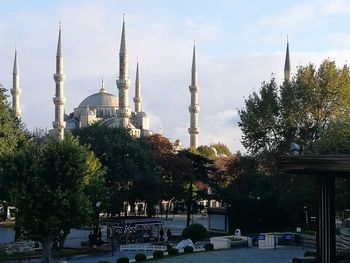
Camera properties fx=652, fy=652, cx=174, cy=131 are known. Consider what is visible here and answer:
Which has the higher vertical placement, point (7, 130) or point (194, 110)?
point (194, 110)

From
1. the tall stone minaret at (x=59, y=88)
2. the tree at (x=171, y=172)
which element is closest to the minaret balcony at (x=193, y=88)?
the tall stone minaret at (x=59, y=88)

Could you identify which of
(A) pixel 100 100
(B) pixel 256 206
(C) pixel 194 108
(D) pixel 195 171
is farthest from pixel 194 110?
(B) pixel 256 206

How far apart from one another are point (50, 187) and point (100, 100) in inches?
3277

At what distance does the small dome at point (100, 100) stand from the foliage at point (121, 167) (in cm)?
6562

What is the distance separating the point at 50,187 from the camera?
2894 cm

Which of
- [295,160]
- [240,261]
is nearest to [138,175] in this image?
[240,261]

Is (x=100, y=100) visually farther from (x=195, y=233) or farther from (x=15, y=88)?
(x=195, y=233)

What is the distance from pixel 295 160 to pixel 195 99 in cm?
8062

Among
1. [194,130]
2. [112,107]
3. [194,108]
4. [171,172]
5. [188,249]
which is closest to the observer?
[188,249]

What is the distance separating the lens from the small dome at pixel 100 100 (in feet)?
364

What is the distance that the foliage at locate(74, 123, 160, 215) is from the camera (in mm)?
42938

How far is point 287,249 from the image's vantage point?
104ft

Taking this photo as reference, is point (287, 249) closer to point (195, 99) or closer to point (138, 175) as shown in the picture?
point (138, 175)

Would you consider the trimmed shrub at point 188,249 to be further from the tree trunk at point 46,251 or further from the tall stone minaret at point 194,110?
the tall stone minaret at point 194,110
